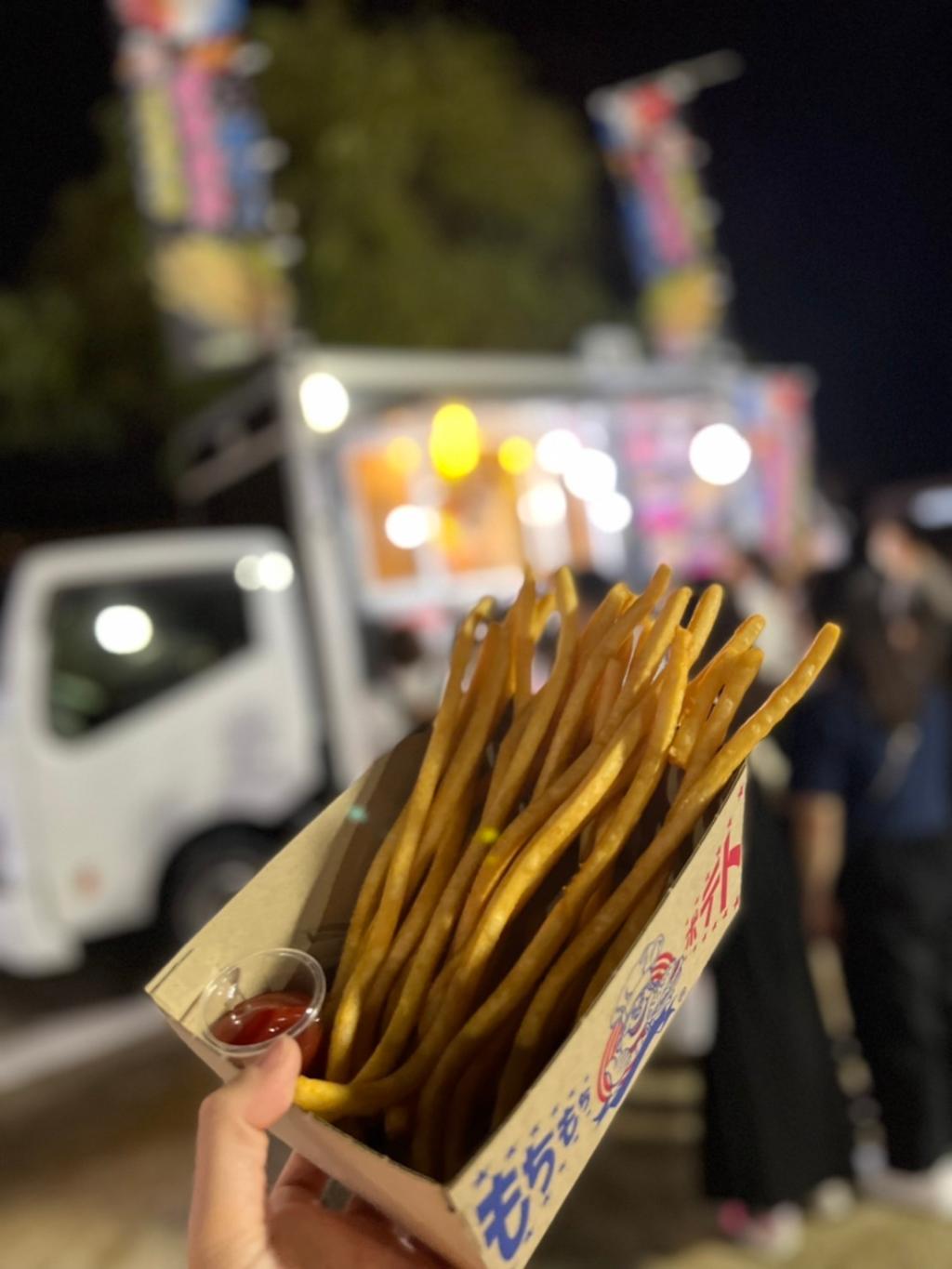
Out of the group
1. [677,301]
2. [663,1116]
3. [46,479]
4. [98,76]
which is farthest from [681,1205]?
[98,76]

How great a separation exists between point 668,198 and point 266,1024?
11039 mm

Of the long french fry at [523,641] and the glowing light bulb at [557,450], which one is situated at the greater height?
the glowing light bulb at [557,450]

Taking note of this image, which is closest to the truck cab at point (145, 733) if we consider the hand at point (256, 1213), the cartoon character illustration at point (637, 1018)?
the hand at point (256, 1213)

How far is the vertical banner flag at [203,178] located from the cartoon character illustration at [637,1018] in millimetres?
6166

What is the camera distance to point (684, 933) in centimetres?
107

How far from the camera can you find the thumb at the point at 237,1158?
98 cm

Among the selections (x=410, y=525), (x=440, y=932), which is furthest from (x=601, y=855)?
(x=410, y=525)

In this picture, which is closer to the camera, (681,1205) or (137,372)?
(681,1205)

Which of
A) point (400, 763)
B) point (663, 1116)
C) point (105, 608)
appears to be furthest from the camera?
point (105, 608)

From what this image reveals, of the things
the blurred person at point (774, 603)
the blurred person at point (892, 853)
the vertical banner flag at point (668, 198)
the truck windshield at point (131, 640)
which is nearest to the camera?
the blurred person at point (892, 853)

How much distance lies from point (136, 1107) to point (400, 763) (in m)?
3.56

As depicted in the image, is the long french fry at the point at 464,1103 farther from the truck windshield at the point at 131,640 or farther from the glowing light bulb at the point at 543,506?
the glowing light bulb at the point at 543,506

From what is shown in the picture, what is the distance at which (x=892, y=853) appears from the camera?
3.09 meters

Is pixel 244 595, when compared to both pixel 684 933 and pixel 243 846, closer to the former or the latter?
pixel 243 846
